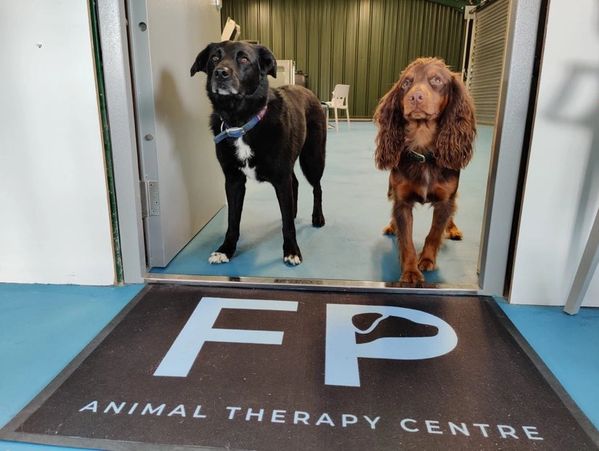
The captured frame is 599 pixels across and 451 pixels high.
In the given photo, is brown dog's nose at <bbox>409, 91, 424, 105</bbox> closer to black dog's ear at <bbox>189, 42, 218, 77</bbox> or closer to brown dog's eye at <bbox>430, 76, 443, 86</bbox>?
brown dog's eye at <bbox>430, 76, 443, 86</bbox>

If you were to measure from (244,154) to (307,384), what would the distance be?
45.5 inches

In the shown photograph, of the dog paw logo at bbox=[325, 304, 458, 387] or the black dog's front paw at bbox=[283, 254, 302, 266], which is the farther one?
the black dog's front paw at bbox=[283, 254, 302, 266]

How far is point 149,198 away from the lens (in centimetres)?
189

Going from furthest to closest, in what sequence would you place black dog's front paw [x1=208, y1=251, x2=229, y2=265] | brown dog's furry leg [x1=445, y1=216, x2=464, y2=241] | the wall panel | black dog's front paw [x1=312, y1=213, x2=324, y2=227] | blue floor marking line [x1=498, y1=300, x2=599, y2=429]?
the wall panel < black dog's front paw [x1=312, y1=213, x2=324, y2=227] < brown dog's furry leg [x1=445, y1=216, x2=464, y2=241] < black dog's front paw [x1=208, y1=251, x2=229, y2=265] < blue floor marking line [x1=498, y1=300, x2=599, y2=429]

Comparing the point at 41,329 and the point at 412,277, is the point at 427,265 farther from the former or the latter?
the point at 41,329

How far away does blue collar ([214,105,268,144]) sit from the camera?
1.88 metres

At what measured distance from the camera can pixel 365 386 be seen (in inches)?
44.3

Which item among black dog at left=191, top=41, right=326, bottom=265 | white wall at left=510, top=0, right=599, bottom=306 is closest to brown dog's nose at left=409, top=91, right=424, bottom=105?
white wall at left=510, top=0, right=599, bottom=306

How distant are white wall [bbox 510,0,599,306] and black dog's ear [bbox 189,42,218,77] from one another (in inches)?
53.3

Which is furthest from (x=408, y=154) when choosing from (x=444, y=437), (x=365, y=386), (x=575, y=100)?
(x=444, y=437)

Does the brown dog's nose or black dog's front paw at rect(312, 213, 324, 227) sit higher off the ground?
the brown dog's nose

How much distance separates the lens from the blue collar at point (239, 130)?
188 centimetres

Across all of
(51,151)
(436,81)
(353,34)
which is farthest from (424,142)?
(353,34)

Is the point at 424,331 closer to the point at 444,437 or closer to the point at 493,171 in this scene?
the point at 444,437
